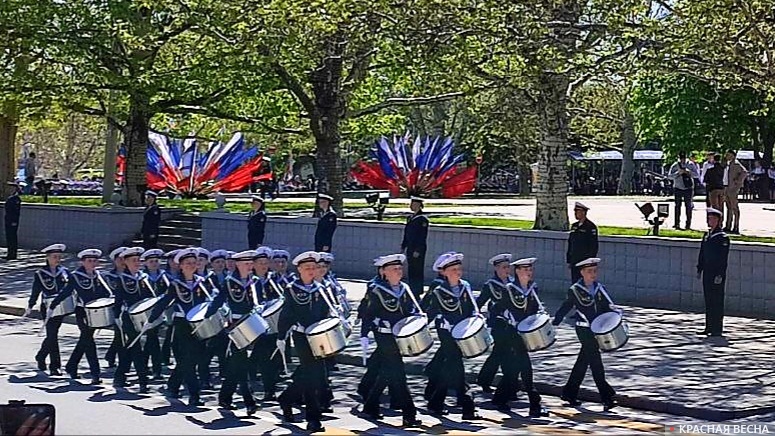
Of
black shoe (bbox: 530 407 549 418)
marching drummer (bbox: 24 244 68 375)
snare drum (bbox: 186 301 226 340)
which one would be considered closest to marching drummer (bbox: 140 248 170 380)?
snare drum (bbox: 186 301 226 340)

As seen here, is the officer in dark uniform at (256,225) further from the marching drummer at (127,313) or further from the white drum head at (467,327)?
the white drum head at (467,327)

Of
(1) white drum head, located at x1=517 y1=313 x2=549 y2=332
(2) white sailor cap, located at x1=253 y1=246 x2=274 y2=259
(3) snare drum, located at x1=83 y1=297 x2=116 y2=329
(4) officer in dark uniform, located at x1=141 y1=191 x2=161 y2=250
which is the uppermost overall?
(2) white sailor cap, located at x1=253 y1=246 x2=274 y2=259

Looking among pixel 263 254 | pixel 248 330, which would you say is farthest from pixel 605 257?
pixel 248 330

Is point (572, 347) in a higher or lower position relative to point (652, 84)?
lower

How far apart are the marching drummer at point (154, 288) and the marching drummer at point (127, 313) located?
0.04m

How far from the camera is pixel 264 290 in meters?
12.5

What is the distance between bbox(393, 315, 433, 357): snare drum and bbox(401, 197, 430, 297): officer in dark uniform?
370 inches

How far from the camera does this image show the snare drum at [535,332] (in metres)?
12.1

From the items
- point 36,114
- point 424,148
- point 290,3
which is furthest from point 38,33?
point 424,148

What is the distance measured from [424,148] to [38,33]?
78.4 feet

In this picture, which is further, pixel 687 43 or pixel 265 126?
pixel 265 126

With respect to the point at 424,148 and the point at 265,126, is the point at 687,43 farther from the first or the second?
the point at 424,148

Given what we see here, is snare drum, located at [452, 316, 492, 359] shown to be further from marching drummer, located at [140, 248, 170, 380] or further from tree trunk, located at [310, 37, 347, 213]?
tree trunk, located at [310, 37, 347, 213]

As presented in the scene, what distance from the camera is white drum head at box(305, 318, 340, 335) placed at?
11.0 meters
